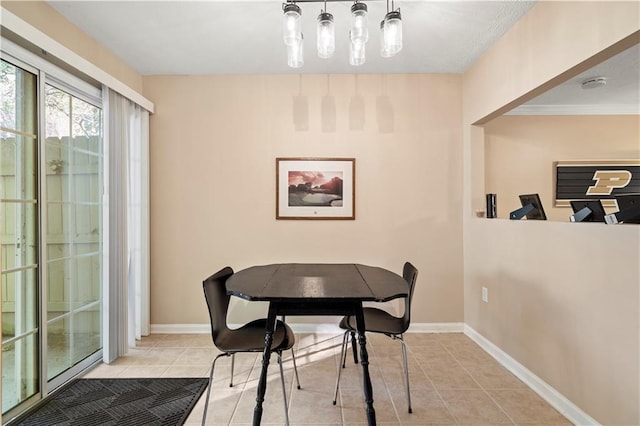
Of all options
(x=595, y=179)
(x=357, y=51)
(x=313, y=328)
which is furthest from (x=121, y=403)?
(x=595, y=179)

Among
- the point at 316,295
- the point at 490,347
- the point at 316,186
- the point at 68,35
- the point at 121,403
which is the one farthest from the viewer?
the point at 316,186

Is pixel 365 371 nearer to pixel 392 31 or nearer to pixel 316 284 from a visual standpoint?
pixel 316 284

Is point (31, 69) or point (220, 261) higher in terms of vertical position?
point (31, 69)

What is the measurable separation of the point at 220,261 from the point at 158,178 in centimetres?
101

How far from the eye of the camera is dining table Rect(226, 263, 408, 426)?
1.80 meters

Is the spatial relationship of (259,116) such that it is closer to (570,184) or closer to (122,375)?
(122,375)

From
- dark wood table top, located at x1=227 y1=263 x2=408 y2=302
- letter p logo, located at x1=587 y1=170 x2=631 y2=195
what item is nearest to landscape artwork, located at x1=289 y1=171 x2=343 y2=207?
dark wood table top, located at x1=227 y1=263 x2=408 y2=302

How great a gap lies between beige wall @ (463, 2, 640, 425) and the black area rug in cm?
233

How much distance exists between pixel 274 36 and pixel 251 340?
2207 millimetres

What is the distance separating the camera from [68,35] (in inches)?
96.0

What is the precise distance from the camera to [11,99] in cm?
209

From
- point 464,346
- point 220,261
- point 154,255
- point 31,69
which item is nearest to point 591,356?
point 464,346

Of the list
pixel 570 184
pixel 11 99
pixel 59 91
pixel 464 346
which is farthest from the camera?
pixel 570 184

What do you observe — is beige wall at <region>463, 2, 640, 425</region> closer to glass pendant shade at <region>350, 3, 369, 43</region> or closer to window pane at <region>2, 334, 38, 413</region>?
glass pendant shade at <region>350, 3, 369, 43</region>
